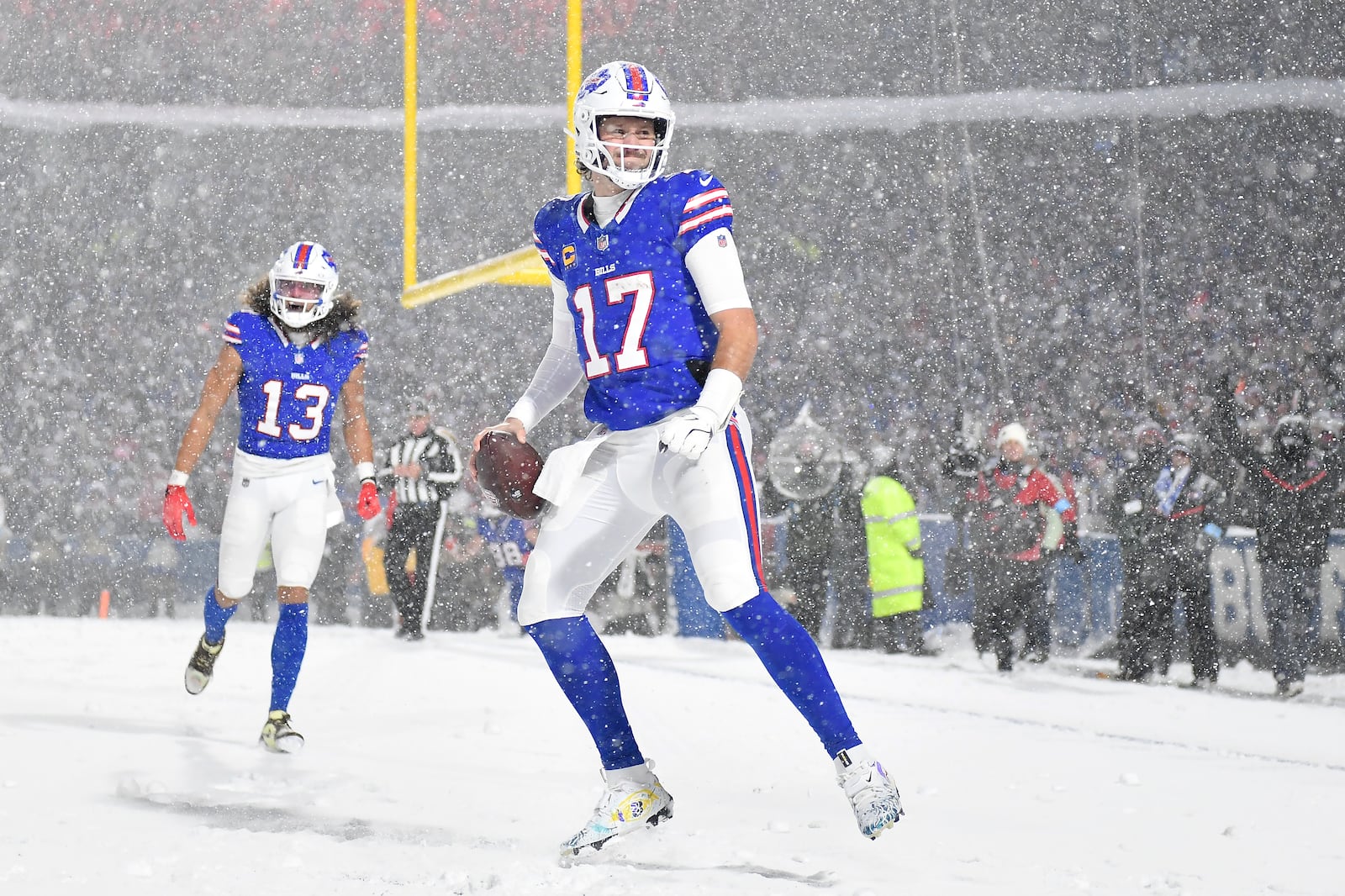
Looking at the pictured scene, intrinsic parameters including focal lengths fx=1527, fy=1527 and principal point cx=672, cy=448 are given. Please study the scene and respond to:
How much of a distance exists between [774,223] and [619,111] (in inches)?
492

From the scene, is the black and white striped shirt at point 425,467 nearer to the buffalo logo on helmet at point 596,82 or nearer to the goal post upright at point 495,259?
the goal post upright at point 495,259

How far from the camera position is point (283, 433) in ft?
15.2

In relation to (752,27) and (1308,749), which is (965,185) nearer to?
(752,27)

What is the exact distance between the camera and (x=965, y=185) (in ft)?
49.3

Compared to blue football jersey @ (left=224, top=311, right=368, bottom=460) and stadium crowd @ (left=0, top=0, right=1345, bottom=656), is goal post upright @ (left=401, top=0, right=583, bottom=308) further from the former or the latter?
stadium crowd @ (left=0, top=0, right=1345, bottom=656)

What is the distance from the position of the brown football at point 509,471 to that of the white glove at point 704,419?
0.32 m

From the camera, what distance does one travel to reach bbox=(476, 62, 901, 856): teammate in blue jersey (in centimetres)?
294

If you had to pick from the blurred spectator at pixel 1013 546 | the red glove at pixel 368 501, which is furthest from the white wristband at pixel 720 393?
the blurred spectator at pixel 1013 546

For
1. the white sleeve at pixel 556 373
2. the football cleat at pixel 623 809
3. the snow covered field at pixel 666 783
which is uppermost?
the white sleeve at pixel 556 373

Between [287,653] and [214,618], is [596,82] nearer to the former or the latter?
[287,653]

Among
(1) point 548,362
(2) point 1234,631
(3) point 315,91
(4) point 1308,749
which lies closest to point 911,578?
(2) point 1234,631

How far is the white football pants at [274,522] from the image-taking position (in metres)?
4.63

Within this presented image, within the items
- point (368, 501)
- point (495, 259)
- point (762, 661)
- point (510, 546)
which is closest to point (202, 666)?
point (368, 501)

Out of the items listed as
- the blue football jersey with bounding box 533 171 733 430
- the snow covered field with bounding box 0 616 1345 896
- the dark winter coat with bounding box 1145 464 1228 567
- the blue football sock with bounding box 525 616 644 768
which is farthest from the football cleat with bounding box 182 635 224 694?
the dark winter coat with bounding box 1145 464 1228 567
